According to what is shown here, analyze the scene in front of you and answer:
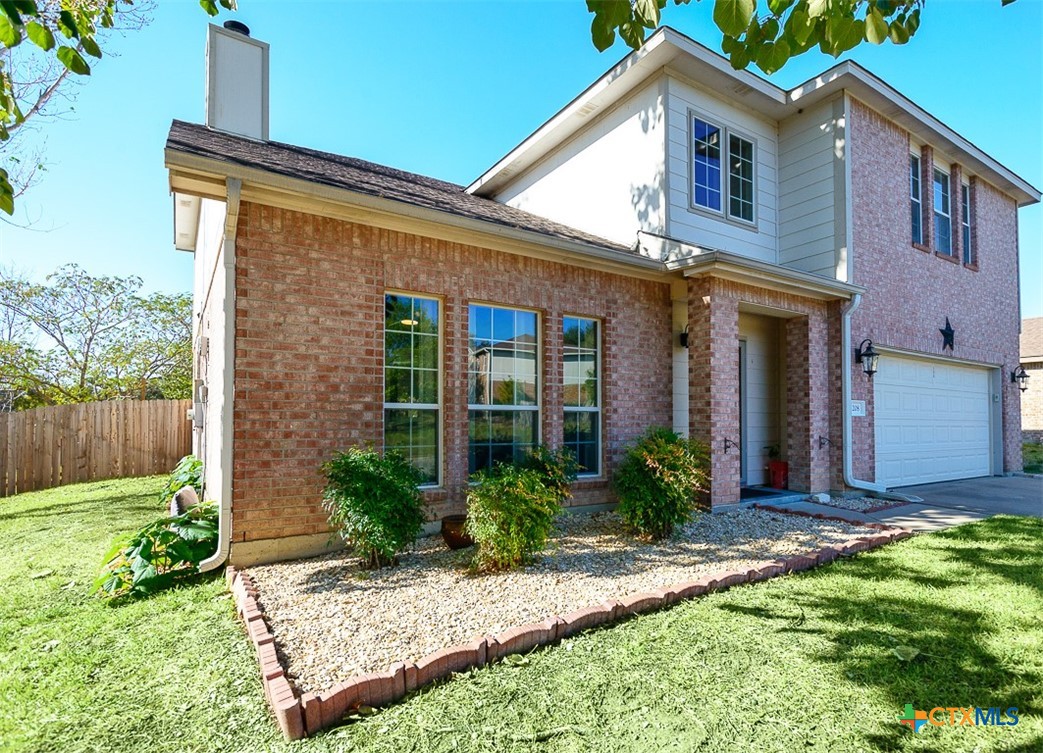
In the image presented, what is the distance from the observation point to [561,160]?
33.1ft

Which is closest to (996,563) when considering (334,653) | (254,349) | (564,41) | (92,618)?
(334,653)

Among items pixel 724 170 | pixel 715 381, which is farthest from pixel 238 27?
pixel 715 381

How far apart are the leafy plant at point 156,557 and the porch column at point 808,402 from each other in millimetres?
8063

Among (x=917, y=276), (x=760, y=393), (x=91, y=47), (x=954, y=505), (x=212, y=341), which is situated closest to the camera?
(x=91, y=47)

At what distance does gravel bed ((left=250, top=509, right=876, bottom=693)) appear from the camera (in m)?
3.18

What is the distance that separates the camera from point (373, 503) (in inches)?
174

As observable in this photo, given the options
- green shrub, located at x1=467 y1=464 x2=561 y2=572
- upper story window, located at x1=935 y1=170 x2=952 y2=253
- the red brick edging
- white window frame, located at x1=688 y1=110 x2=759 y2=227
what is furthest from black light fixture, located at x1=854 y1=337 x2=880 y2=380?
green shrub, located at x1=467 y1=464 x2=561 y2=572

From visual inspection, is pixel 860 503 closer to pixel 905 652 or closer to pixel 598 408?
pixel 598 408

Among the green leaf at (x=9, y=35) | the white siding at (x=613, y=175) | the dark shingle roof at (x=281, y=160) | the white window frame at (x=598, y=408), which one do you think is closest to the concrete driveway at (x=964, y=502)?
the white window frame at (x=598, y=408)

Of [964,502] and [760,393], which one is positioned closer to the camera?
[964,502]

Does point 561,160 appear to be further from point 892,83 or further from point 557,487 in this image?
point 557,487

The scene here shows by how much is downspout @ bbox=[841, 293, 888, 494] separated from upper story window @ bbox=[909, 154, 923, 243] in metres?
3.11

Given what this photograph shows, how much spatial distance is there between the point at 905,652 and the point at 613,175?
25.4 feet

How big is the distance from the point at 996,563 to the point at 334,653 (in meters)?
6.08
